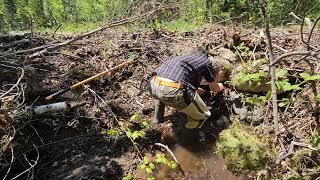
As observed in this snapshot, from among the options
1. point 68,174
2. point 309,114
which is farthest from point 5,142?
point 309,114

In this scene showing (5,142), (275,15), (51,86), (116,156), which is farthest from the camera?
(275,15)

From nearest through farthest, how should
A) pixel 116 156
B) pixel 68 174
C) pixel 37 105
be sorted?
pixel 68 174 < pixel 116 156 < pixel 37 105

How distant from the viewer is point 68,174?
175 inches

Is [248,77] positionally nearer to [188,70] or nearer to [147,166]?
[188,70]

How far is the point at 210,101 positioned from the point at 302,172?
2839 mm

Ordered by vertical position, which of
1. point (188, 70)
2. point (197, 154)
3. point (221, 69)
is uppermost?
point (188, 70)

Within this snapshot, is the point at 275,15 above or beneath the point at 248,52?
beneath

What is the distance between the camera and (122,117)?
18.2 ft

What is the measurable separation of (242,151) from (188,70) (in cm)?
174

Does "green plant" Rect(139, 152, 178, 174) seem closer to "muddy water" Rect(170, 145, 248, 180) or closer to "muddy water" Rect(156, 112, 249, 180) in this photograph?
"muddy water" Rect(156, 112, 249, 180)

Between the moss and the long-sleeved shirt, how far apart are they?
53.4 inches

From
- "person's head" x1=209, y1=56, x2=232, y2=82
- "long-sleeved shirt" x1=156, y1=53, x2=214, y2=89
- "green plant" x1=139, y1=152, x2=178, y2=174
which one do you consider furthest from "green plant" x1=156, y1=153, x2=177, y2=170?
"person's head" x1=209, y1=56, x2=232, y2=82

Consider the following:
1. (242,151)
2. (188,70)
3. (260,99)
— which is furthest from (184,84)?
(242,151)

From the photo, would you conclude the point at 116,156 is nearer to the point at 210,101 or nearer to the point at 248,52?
the point at 210,101
